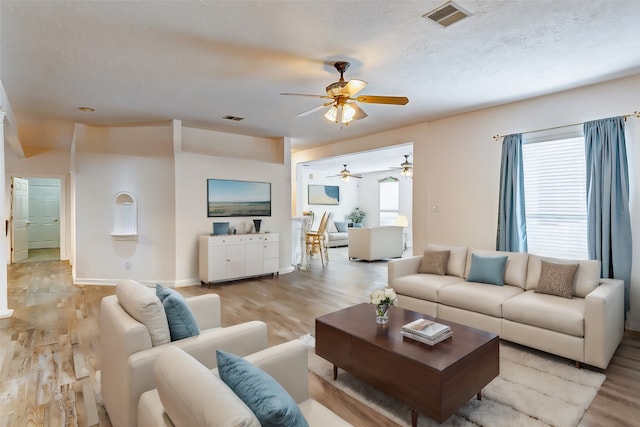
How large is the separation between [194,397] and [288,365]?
0.69 metres

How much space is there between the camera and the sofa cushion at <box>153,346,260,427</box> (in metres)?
0.94

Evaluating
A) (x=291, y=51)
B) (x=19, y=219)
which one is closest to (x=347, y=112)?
(x=291, y=51)

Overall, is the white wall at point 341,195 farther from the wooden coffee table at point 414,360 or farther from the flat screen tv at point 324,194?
the wooden coffee table at point 414,360

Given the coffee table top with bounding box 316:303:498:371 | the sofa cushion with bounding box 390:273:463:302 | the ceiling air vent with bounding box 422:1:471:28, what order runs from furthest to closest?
the sofa cushion with bounding box 390:273:463:302
the ceiling air vent with bounding box 422:1:471:28
the coffee table top with bounding box 316:303:498:371

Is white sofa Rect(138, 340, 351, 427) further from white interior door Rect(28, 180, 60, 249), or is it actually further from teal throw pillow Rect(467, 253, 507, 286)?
white interior door Rect(28, 180, 60, 249)

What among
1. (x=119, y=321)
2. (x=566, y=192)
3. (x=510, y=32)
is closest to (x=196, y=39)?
(x=119, y=321)

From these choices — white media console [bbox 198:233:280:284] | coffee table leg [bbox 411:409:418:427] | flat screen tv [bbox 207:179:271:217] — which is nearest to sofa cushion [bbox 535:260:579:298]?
coffee table leg [bbox 411:409:418:427]

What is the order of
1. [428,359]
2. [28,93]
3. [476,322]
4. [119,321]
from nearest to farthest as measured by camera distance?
[119,321]
[428,359]
[476,322]
[28,93]

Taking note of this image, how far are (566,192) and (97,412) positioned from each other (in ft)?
16.5

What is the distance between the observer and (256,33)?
269 centimetres

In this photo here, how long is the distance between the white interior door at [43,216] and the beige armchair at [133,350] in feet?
33.5

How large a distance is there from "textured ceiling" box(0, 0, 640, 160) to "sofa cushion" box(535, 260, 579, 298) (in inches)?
78.4

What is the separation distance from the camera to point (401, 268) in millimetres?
4371

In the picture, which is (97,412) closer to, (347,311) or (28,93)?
(347,311)
